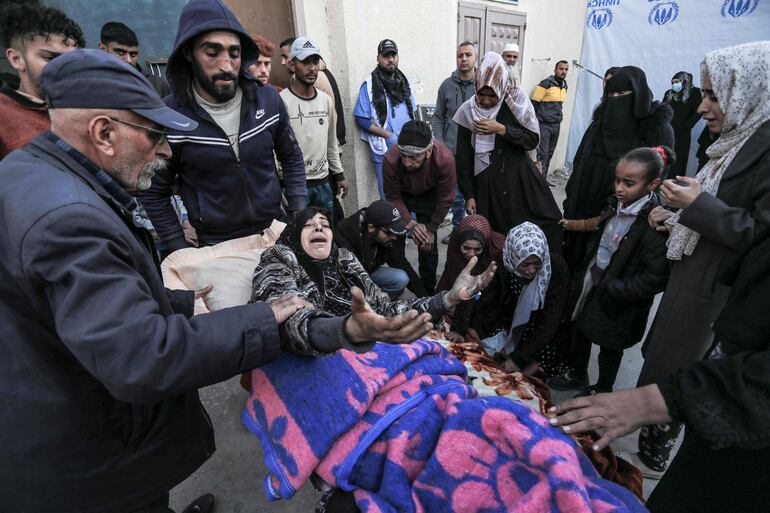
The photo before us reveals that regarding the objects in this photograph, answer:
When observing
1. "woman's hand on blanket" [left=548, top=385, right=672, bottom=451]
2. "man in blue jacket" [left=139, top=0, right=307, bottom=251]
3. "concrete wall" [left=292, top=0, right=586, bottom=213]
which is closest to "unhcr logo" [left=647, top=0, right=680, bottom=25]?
"concrete wall" [left=292, top=0, right=586, bottom=213]

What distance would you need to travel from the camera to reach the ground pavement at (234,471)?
2.04 metres

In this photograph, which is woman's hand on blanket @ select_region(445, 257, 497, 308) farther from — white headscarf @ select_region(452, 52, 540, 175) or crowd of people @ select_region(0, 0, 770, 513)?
white headscarf @ select_region(452, 52, 540, 175)

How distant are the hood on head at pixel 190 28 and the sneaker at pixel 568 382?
9.40 ft

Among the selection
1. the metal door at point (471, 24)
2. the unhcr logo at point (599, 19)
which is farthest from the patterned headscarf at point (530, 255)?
the unhcr logo at point (599, 19)

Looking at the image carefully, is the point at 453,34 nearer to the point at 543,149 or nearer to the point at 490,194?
the point at 543,149

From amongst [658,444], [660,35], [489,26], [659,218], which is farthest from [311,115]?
[660,35]

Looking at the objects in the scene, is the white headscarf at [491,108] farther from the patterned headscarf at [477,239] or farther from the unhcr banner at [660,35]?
the unhcr banner at [660,35]

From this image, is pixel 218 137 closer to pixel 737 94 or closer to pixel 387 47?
pixel 737 94

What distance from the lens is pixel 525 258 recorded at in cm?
251

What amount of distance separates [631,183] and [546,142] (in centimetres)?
502

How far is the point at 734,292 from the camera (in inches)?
52.8

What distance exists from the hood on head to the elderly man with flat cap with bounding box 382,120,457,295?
59.2 inches

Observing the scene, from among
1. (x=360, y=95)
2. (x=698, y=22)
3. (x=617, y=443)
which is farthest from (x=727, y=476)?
(x=698, y=22)

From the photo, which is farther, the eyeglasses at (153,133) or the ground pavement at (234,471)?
the ground pavement at (234,471)
